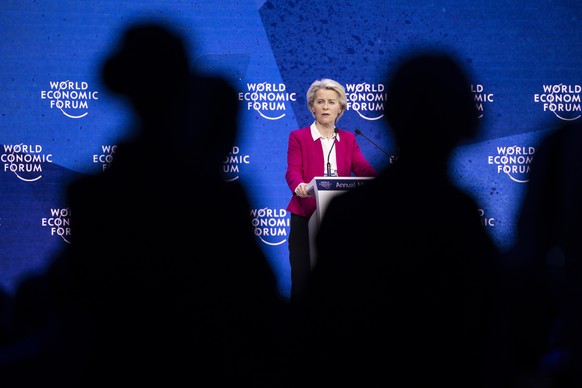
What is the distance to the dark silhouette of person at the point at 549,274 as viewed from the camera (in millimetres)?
916

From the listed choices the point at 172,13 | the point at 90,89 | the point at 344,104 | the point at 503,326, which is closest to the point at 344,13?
the point at 344,104

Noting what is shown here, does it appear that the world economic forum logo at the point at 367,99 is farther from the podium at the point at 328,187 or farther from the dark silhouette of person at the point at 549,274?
the dark silhouette of person at the point at 549,274

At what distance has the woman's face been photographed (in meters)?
2.88

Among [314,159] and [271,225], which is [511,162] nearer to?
[314,159]

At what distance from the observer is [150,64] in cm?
312

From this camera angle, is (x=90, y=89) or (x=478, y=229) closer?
Answer: (x=478, y=229)

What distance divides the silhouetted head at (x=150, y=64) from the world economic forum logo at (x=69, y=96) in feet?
0.44

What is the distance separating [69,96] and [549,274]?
286cm

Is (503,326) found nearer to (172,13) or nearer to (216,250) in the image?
(216,250)

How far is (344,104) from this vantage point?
2938mm

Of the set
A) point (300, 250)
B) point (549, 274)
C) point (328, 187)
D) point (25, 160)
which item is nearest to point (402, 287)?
point (549, 274)

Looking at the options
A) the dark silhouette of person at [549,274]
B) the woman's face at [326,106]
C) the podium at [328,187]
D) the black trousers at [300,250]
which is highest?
the woman's face at [326,106]

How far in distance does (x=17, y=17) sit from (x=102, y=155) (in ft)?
2.98

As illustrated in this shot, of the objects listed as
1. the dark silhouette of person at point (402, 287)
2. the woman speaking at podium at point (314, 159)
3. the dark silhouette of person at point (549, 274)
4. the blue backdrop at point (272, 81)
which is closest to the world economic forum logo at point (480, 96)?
the blue backdrop at point (272, 81)
